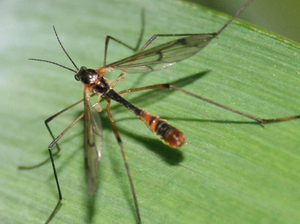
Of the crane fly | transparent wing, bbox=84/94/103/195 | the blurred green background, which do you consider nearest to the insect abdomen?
the crane fly

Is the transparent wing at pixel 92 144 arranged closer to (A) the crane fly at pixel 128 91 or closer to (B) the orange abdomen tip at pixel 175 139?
(A) the crane fly at pixel 128 91

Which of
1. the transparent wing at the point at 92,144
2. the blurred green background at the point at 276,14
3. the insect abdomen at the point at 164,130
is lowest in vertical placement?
the transparent wing at the point at 92,144

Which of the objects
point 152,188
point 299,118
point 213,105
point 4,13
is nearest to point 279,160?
point 299,118

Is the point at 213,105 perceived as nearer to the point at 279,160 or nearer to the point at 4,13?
the point at 279,160

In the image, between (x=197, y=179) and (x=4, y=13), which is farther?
(x=4, y=13)

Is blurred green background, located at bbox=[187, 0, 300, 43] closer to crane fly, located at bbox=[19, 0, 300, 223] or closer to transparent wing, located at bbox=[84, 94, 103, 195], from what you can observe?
crane fly, located at bbox=[19, 0, 300, 223]

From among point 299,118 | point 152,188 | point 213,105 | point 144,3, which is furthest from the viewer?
point 144,3

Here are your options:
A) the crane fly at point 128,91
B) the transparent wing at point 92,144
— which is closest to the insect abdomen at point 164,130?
the crane fly at point 128,91

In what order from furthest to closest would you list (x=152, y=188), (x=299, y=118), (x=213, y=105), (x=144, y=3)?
(x=144, y=3)
(x=213, y=105)
(x=152, y=188)
(x=299, y=118)
